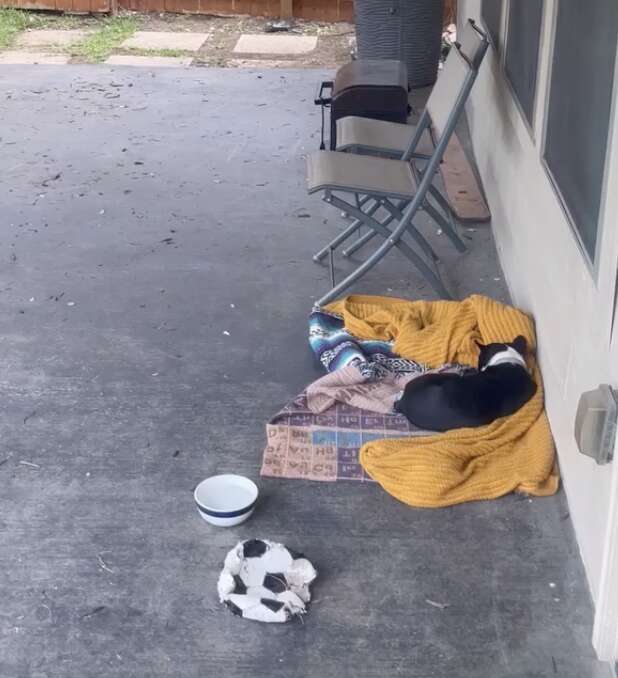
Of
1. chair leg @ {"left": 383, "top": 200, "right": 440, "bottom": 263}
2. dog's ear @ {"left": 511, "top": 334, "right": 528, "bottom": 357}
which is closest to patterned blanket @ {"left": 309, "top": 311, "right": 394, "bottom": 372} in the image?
dog's ear @ {"left": 511, "top": 334, "right": 528, "bottom": 357}

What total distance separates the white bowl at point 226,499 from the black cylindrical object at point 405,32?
4261 mm

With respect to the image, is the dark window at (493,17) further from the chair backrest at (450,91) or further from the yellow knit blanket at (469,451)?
the yellow knit blanket at (469,451)

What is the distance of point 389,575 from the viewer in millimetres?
2232

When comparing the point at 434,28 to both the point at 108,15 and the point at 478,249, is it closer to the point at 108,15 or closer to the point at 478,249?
the point at 478,249

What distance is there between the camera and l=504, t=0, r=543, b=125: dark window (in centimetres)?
329

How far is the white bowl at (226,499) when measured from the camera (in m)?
2.37

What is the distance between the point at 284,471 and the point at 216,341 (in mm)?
797

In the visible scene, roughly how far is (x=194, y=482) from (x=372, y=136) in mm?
1888

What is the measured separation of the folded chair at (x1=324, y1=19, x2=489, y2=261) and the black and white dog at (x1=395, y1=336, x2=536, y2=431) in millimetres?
1082

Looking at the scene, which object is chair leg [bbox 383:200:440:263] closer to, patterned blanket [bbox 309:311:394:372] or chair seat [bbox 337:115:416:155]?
chair seat [bbox 337:115:416:155]

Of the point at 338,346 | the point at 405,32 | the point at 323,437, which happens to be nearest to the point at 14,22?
the point at 405,32

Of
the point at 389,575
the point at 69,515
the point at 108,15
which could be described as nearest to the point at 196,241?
the point at 69,515

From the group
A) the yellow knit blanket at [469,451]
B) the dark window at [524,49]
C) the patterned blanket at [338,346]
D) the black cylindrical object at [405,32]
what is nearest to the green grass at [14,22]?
the black cylindrical object at [405,32]

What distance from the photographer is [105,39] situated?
7684 millimetres
